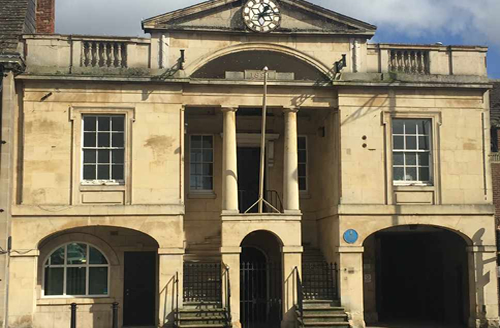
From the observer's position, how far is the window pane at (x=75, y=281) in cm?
2098

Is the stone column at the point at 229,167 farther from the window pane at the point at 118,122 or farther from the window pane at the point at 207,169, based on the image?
Answer: the window pane at the point at 118,122

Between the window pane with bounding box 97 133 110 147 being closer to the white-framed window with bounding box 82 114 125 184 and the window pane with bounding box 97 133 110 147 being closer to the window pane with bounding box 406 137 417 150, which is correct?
the white-framed window with bounding box 82 114 125 184

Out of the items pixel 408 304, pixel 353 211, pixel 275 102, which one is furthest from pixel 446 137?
pixel 408 304

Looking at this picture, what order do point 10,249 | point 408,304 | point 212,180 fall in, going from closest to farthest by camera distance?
point 10,249
point 212,180
point 408,304

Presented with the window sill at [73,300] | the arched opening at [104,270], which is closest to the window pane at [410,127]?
the arched opening at [104,270]

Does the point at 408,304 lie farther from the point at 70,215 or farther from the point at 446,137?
the point at 70,215

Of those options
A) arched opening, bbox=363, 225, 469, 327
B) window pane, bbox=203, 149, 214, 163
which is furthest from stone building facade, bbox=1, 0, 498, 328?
window pane, bbox=203, 149, 214, 163

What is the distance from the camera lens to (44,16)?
2412 centimetres

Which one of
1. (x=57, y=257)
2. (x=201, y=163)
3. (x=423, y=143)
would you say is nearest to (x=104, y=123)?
(x=201, y=163)

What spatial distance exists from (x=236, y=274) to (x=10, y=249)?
6021 mm

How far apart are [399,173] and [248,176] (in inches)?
197

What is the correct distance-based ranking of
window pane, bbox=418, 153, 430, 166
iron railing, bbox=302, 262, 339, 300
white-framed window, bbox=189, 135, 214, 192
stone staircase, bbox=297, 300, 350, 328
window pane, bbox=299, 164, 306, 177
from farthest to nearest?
window pane, bbox=299, 164, 306, 177
white-framed window, bbox=189, 135, 214, 192
window pane, bbox=418, 153, 430, 166
iron railing, bbox=302, 262, 339, 300
stone staircase, bbox=297, 300, 350, 328

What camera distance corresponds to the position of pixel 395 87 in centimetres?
2133

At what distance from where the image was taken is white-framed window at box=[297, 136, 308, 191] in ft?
78.4
